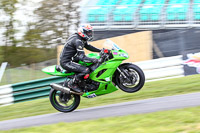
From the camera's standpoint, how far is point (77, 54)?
712cm

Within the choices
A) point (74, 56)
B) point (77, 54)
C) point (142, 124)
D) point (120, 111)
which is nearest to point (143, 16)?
point (74, 56)

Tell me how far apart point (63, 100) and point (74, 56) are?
1035mm

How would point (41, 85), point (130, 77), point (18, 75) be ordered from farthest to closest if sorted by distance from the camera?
point (18, 75), point (41, 85), point (130, 77)

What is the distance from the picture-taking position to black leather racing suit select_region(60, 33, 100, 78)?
702 cm

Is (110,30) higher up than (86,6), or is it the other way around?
(86,6)

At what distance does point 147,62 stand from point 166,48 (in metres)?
0.84

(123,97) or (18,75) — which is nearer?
(123,97)

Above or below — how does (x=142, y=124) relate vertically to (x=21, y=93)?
above

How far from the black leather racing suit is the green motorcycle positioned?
0.13 meters

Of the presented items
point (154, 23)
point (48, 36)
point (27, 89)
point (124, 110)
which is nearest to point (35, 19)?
point (48, 36)

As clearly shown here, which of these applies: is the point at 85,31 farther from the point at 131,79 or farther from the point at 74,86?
the point at 131,79

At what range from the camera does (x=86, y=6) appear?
1535 cm

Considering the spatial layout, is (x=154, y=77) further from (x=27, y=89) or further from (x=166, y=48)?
(x=27, y=89)

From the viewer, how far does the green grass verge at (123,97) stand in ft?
27.9
